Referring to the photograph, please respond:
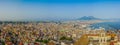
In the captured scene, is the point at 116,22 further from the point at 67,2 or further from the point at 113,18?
the point at 67,2

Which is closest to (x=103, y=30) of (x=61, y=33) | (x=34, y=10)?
(x=61, y=33)

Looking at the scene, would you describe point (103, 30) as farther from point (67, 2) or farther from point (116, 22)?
point (67, 2)

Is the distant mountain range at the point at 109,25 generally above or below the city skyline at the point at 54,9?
below

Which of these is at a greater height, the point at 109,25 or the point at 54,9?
the point at 54,9

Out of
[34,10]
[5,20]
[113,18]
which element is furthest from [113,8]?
[5,20]

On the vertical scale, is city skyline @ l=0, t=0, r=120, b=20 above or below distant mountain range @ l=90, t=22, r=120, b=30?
above

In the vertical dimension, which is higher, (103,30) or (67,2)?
(67,2)
